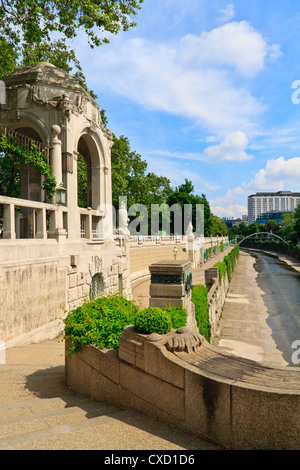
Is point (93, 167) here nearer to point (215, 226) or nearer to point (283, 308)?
point (283, 308)

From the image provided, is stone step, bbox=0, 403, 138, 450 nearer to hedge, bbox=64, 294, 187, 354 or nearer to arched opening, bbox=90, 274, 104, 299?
hedge, bbox=64, 294, 187, 354

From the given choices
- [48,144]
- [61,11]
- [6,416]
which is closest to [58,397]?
[6,416]

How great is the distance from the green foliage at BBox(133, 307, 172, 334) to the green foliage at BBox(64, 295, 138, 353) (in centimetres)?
76

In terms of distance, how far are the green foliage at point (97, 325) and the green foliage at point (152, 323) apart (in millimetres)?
757

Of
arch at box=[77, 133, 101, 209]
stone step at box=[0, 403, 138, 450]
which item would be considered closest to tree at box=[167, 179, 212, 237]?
arch at box=[77, 133, 101, 209]

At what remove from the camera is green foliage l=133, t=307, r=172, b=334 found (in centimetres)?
478

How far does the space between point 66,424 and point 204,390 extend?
1.89m

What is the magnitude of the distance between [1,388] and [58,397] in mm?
1127

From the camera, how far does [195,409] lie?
3.83 m

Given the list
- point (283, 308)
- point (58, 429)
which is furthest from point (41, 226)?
point (283, 308)

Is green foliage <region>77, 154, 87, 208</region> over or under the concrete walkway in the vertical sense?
over

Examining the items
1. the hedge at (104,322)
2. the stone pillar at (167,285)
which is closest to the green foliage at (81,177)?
the stone pillar at (167,285)
